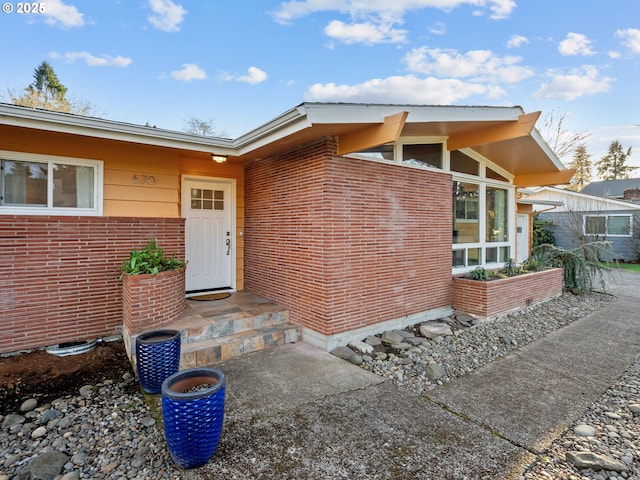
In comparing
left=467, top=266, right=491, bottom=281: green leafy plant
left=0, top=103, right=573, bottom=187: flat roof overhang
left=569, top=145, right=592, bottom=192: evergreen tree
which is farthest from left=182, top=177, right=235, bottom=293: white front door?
left=569, top=145, right=592, bottom=192: evergreen tree

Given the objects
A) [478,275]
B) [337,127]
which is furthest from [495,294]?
[337,127]

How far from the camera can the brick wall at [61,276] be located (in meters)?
4.10

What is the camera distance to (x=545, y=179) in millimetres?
7938

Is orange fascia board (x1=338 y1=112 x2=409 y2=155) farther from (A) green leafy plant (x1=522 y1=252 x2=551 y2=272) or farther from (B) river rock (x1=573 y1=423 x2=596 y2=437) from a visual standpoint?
(A) green leafy plant (x1=522 y1=252 x2=551 y2=272)

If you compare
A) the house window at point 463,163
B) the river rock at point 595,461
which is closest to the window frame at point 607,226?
the house window at point 463,163

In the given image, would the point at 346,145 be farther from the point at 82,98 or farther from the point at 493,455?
the point at 82,98

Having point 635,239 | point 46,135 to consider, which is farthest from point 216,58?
point 635,239

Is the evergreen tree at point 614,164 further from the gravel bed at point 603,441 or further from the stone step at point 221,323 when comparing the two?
the stone step at point 221,323

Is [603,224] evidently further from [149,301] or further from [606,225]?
[149,301]

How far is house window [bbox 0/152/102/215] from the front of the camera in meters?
4.29

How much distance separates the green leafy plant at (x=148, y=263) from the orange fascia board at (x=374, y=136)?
2840 mm

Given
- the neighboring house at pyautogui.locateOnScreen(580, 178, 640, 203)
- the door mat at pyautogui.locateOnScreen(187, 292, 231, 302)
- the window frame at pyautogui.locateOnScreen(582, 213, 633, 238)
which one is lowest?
the door mat at pyautogui.locateOnScreen(187, 292, 231, 302)

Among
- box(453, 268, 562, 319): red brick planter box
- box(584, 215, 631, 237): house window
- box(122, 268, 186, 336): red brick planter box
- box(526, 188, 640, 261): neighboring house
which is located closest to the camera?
box(122, 268, 186, 336): red brick planter box

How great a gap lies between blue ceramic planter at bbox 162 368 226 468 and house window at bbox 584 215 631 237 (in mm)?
19334
